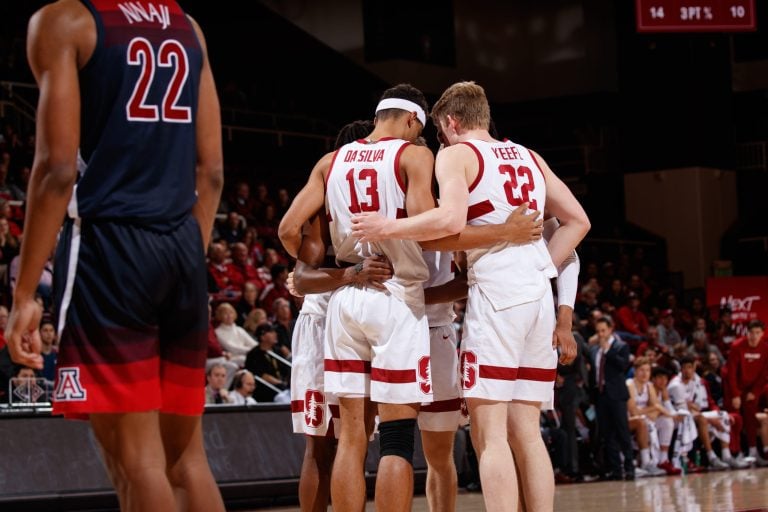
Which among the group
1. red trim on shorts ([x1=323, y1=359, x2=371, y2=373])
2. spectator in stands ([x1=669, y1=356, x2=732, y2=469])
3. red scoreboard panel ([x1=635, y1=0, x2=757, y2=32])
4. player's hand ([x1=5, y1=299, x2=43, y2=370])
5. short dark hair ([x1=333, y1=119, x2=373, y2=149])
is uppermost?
red scoreboard panel ([x1=635, y1=0, x2=757, y2=32])

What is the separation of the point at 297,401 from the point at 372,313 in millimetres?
899

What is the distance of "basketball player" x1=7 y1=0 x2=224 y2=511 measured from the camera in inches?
133

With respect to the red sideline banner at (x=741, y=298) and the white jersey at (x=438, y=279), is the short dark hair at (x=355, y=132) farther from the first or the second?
the red sideline banner at (x=741, y=298)

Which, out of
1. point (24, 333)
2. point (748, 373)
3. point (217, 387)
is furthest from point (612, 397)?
point (24, 333)

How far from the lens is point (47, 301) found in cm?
1235

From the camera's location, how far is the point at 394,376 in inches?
210

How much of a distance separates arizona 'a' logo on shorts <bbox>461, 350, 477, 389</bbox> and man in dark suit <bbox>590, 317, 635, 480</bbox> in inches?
326

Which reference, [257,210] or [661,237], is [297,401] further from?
[661,237]

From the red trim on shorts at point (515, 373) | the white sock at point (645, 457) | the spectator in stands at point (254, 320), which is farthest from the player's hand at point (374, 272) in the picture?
the white sock at point (645, 457)

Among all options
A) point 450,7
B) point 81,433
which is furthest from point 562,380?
point 450,7

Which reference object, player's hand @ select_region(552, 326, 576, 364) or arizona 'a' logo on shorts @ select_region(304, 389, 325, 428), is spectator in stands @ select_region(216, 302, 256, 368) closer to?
arizona 'a' logo on shorts @ select_region(304, 389, 325, 428)

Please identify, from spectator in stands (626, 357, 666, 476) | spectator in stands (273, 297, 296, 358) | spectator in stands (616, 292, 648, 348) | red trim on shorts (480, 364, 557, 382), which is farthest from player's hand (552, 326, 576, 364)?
spectator in stands (616, 292, 648, 348)

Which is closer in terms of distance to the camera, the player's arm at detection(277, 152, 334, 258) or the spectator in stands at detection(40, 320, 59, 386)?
the player's arm at detection(277, 152, 334, 258)

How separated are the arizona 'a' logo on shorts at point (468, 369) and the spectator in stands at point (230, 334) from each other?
7.68 meters
